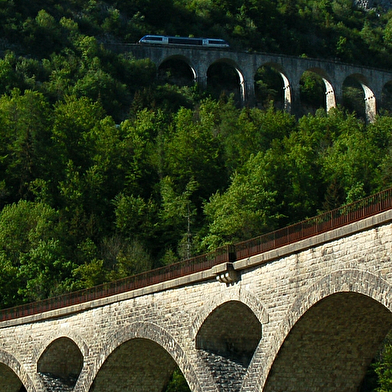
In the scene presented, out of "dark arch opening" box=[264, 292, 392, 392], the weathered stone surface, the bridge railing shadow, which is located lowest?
"dark arch opening" box=[264, 292, 392, 392]

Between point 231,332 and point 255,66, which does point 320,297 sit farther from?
point 255,66

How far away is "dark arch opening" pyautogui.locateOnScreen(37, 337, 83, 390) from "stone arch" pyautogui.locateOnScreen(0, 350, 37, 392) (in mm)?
1032

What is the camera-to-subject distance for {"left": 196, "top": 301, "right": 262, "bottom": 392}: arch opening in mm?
32469

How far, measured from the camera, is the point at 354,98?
331ft

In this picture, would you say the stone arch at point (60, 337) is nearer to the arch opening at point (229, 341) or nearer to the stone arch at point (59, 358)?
the stone arch at point (59, 358)

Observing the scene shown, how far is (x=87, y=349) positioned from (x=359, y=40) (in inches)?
3428

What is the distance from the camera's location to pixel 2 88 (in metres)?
83.1

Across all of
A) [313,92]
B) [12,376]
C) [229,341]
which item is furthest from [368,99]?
[229,341]

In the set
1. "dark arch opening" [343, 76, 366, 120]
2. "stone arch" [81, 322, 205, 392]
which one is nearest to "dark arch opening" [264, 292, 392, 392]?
"stone arch" [81, 322, 205, 392]

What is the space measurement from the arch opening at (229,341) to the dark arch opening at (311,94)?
214 ft

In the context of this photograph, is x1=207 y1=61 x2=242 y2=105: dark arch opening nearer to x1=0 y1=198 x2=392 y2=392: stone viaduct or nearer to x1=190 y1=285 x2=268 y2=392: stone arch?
x1=0 y1=198 x2=392 y2=392: stone viaduct

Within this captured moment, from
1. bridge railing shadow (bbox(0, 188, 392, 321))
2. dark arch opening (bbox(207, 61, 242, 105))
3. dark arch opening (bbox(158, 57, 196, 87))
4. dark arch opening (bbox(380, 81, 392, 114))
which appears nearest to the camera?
bridge railing shadow (bbox(0, 188, 392, 321))

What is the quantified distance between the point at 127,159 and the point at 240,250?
38065 mm

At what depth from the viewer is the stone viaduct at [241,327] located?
26.5 m
